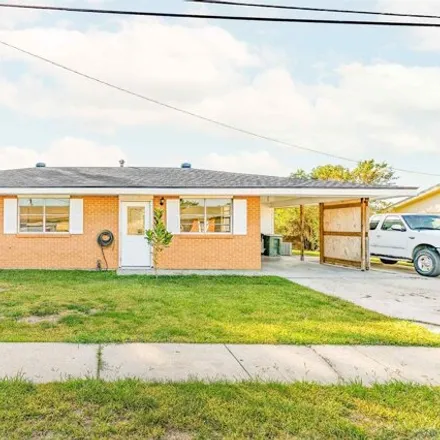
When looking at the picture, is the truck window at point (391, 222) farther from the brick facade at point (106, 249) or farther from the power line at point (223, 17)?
the power line at point (223, 17)

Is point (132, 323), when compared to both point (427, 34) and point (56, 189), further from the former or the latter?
point (427, 34)

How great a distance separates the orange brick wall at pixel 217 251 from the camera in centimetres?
1348

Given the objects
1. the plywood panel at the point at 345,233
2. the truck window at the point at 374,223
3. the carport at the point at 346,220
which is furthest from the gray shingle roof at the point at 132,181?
the truck window at the point at 374,223

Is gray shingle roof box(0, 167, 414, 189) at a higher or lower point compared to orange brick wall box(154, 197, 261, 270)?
higher

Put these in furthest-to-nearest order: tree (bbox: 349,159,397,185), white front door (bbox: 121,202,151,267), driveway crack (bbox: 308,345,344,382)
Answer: tree (bbox: 349,159,397,185) → white front door (bbox: 121,202,151,267) → driveway crack (bbox: 308,345,344,382)

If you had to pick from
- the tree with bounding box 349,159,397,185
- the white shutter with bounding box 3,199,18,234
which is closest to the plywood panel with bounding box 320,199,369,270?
the white shutter with bounding box 3,199,18,234

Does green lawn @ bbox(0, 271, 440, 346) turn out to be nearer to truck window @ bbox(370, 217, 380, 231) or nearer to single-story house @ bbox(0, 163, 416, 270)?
single-story house @ bbox(0, 163, 416, 270)

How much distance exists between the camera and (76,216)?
43.9 ft

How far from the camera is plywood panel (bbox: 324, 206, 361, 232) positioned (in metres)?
14.7

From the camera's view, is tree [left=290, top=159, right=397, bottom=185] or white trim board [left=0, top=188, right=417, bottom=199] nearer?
white trim board [left=0, top=188, right=417, bottom=199]

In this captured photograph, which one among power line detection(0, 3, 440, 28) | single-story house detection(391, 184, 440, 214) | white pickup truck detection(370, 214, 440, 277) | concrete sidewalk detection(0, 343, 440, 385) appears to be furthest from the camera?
single-story house detection(391, 184, 440, 214)

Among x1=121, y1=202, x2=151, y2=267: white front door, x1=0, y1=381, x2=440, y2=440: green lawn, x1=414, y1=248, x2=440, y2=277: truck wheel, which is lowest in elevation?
x1=0, y1=381, x2=440, y2=440: green lawn

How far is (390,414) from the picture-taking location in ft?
10.6

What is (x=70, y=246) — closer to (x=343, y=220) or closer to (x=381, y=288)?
(x=381, y=288)
